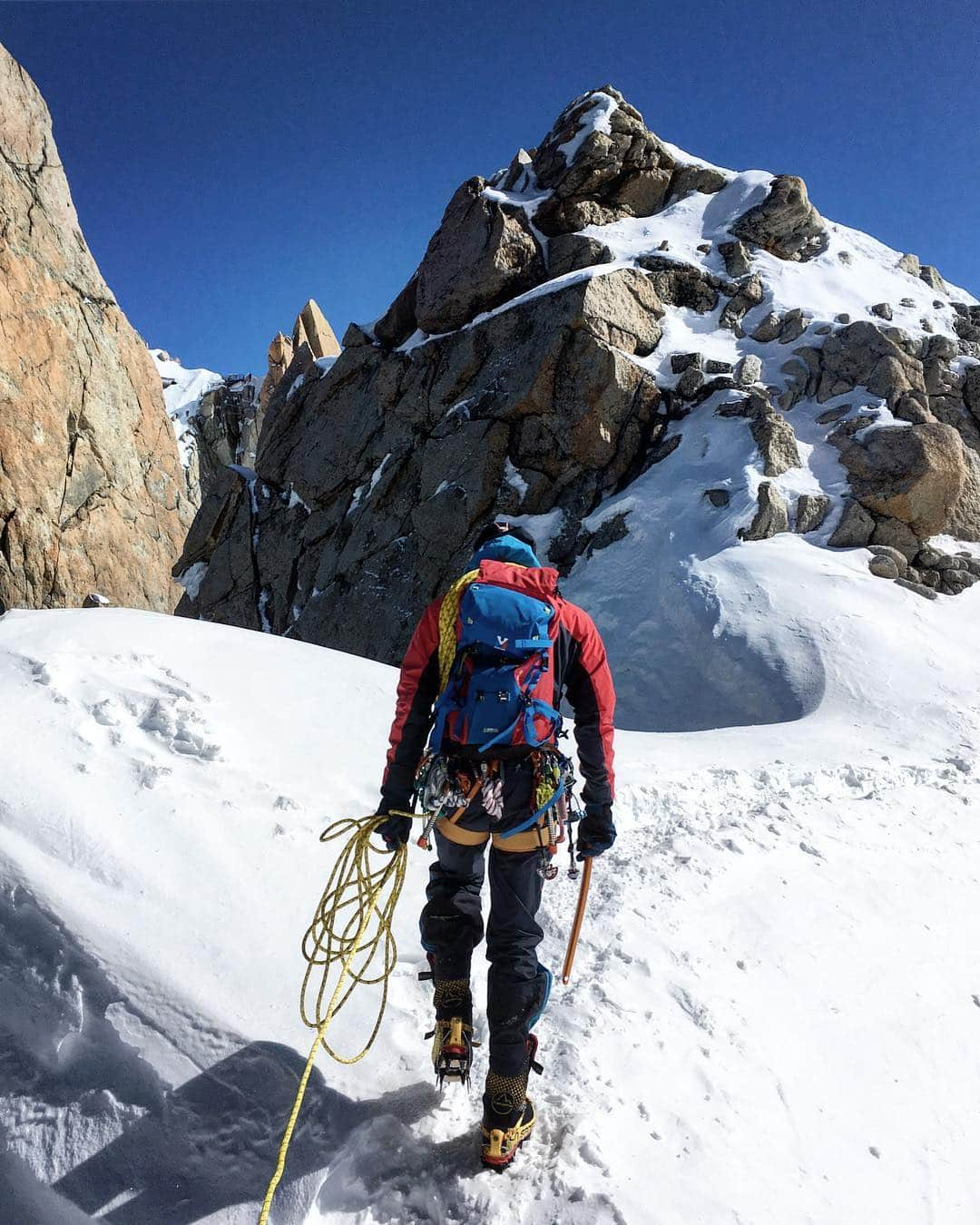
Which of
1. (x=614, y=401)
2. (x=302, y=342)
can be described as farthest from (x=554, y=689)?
(x=302, y=342)

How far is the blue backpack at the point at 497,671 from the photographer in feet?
7.86

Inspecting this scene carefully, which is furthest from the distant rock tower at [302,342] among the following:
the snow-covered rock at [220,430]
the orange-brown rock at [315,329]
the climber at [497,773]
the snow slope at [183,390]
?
the climber at [497,773]

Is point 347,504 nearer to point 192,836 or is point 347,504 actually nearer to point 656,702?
point 656,702

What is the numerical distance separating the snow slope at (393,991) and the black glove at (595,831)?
31.8 inches

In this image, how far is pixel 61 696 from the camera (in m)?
3.65

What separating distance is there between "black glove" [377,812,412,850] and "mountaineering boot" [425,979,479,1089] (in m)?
0.51

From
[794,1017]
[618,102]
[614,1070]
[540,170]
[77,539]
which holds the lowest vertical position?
[614,1070]

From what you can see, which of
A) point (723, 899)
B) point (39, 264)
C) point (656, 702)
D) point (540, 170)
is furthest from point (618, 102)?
point (723, 899)

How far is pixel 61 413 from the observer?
21984mm

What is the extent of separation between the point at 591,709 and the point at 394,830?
0.84m

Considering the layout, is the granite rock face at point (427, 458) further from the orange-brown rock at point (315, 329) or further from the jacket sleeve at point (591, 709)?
the orange-brown rock at point (315, 329)

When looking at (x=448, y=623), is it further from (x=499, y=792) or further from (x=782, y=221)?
(x=782, y=221)

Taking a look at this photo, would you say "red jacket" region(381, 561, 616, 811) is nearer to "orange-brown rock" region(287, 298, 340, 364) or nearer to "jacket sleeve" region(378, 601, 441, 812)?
"jacket sleeve" region(378, 601, 441, 812)

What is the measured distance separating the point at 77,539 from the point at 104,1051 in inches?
917
